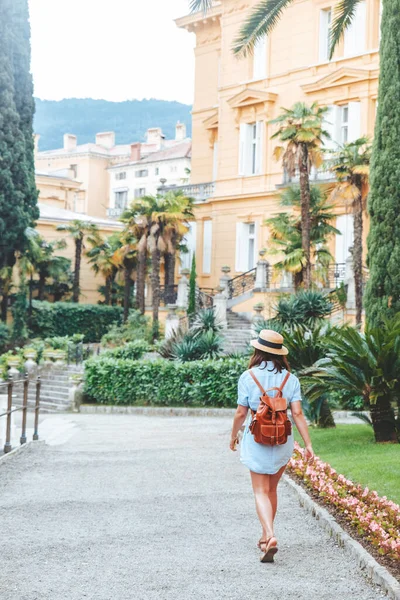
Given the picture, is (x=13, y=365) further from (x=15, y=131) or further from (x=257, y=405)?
(x=257, y=405)

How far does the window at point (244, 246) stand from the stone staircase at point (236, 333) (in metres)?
4.38

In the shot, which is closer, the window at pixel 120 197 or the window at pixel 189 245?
the window at pixel 189 245

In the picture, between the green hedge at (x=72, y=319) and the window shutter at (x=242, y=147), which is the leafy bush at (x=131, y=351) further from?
the green hedge at (x=72, y=319)

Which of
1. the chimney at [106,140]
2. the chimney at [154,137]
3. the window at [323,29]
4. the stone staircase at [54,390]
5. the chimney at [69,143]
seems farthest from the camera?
the chimney at [106,140]

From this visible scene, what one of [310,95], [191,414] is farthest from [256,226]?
[191,414]

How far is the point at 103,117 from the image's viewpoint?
7407 inches

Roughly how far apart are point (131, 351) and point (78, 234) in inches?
688

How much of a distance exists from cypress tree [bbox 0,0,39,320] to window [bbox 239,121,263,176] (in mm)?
8720

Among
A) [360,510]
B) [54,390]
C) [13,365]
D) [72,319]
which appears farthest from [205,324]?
[360,510]

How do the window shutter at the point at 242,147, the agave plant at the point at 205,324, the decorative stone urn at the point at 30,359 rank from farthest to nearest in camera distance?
the window shutter at the point at 242,147 → the decorative stone urn at the point at 30,359 → the agave plant at the point at 205,324

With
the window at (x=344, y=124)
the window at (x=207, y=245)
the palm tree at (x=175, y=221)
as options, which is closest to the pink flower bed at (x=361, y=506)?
the window at (x=344, y=124)

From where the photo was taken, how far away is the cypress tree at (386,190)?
15375mm

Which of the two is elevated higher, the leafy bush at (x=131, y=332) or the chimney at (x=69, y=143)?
the chimney at (x=69, y=143)

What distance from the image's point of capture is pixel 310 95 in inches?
1431
